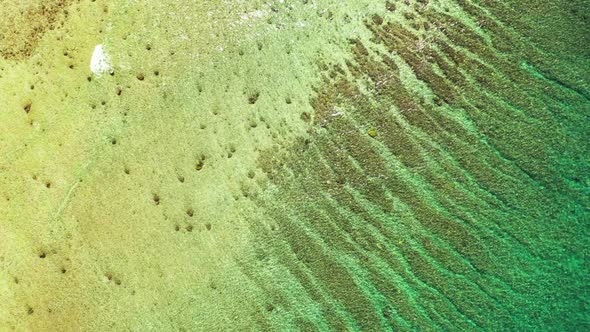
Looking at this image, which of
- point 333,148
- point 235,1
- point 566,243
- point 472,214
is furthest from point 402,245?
point 235,1

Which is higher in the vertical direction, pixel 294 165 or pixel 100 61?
pixel 100 61

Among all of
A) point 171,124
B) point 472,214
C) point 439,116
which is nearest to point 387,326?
point 472,214

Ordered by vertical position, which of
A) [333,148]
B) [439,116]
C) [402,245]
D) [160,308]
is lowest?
[160,308]

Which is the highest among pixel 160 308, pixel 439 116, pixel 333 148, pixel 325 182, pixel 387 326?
pixel 439 116

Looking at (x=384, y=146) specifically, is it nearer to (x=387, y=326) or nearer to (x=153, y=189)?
(x=387, y=326)

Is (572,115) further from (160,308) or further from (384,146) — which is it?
(160,308)

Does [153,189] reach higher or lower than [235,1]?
lower
